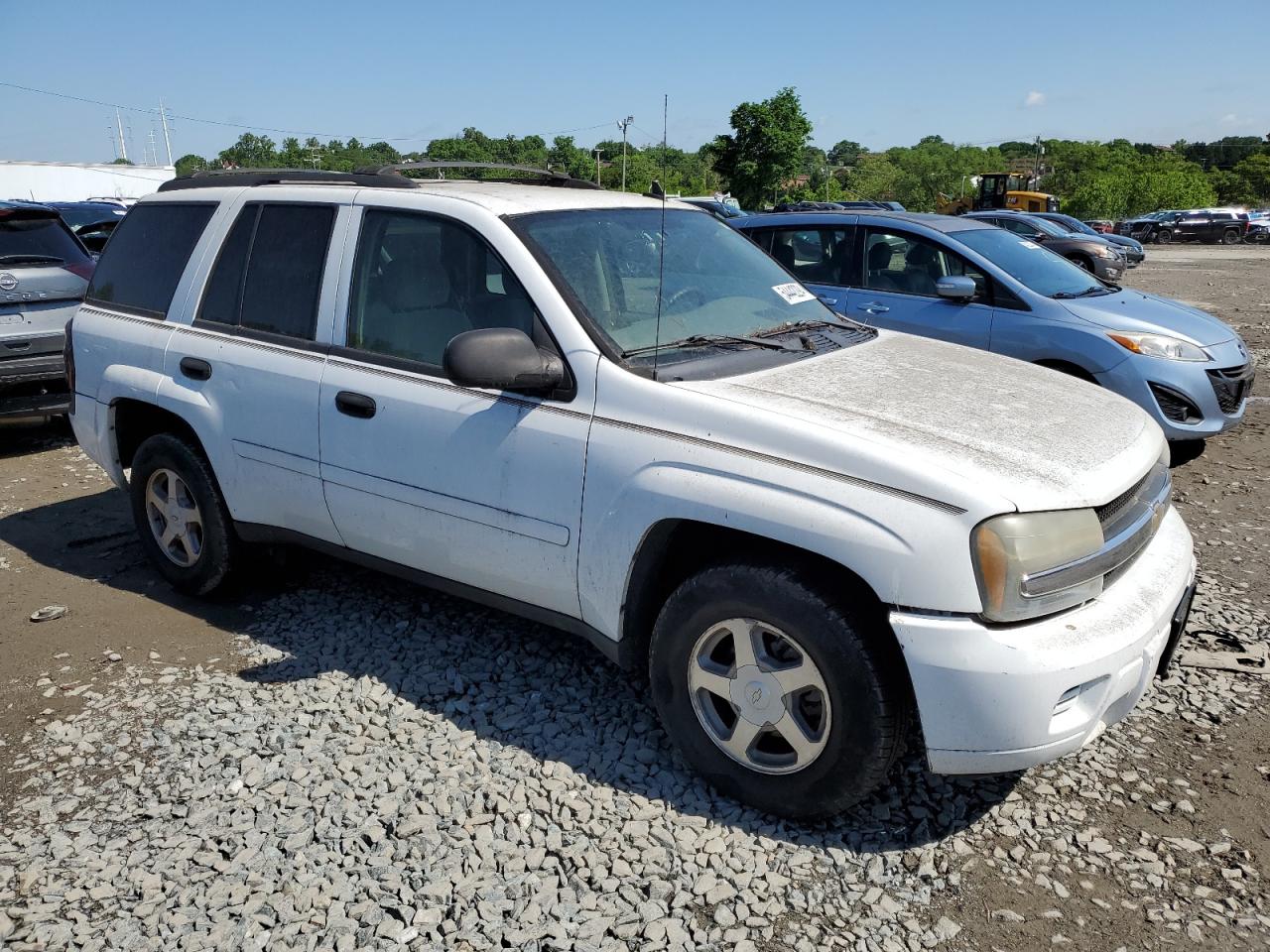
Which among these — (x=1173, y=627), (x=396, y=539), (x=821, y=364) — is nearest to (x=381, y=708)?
(x=396, y=539)

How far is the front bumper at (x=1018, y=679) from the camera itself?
8.04 ft

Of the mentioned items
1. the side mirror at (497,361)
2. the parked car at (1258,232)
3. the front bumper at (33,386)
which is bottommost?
the parked car at (1258,232)

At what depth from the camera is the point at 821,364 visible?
336cm

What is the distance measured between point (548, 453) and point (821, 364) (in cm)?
101

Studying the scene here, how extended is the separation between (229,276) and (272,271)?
31cm

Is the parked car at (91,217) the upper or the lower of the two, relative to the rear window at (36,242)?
lower

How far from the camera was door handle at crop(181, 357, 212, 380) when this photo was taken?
413cm

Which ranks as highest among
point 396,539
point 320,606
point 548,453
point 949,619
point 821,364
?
point 821,364

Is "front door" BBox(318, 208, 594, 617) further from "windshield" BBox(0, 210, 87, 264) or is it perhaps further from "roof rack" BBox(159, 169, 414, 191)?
"windshield" BBox(0, 210, 87, 264)

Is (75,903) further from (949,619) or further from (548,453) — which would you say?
(949,619)

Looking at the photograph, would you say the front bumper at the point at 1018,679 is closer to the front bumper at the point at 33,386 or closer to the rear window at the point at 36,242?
the front bumper at the point at 33,386

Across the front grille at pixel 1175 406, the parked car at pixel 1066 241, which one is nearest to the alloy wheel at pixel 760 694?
the front grille at pixel 1175 406

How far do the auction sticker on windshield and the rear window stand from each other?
21.0 feet

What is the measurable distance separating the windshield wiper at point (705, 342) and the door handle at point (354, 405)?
3.44ft
